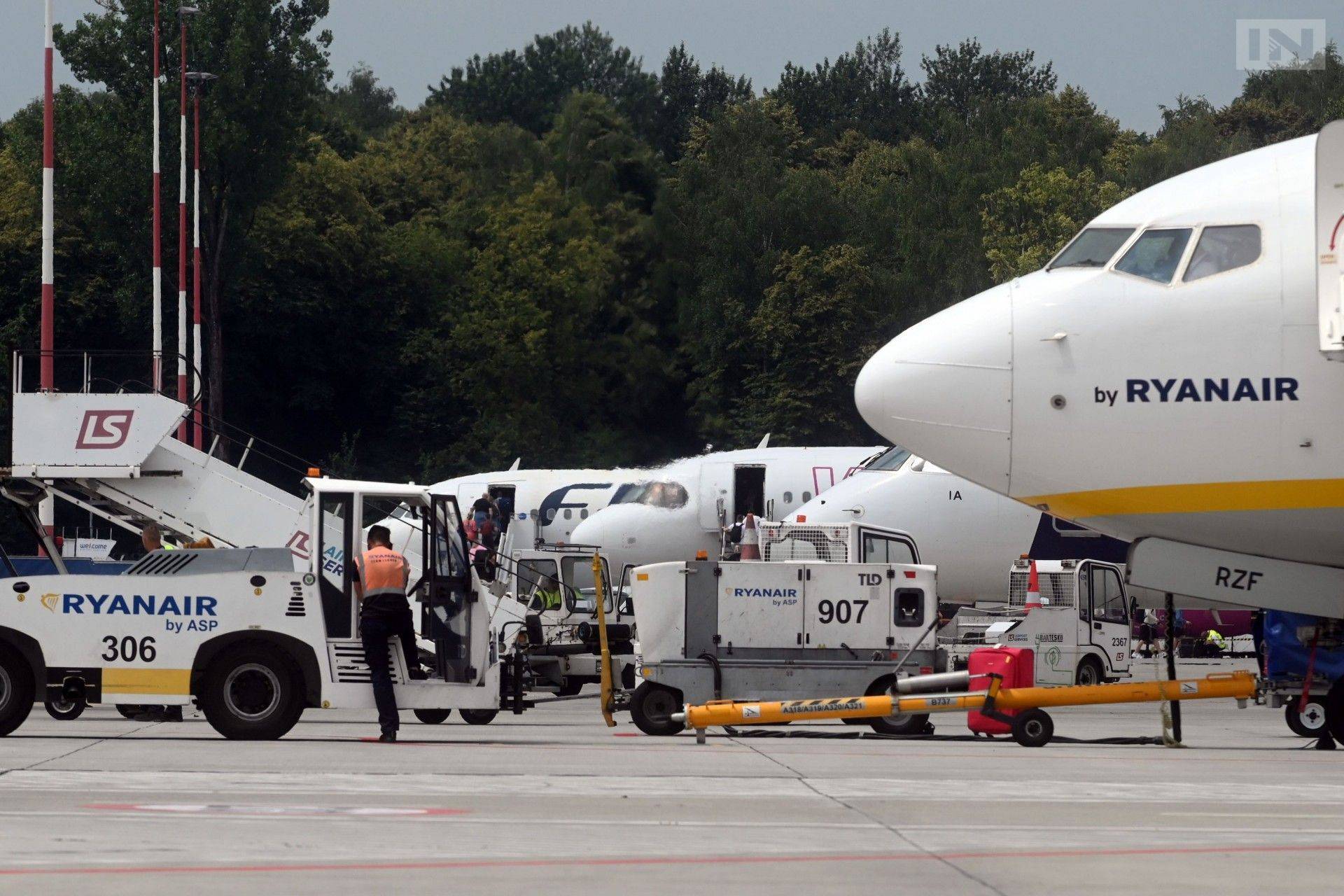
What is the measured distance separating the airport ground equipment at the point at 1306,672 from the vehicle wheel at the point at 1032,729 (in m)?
1.98

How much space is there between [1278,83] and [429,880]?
8854cm

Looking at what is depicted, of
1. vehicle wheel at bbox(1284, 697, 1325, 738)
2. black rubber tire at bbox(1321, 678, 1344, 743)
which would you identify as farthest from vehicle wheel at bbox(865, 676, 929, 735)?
black rubber tire at bbox(1321, 678, 1344, 743)

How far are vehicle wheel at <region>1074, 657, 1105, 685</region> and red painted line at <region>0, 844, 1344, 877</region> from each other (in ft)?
57.1

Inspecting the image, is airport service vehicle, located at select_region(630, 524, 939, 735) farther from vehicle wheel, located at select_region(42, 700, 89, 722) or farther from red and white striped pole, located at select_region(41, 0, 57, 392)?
red and white striped pole, located at select_region(41, 0, 57, 392)

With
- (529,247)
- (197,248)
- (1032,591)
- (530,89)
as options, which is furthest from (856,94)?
(1032,591)

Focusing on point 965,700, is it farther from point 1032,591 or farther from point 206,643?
point 1032,591

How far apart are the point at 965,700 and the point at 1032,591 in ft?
38.1

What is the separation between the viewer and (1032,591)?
27.5m

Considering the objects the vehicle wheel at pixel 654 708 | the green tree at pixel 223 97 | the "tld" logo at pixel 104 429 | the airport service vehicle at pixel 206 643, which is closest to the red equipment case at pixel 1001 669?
the vehicle wheel at pixel 654 708

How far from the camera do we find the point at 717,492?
37.4m

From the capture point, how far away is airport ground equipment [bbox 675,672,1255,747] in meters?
15.7

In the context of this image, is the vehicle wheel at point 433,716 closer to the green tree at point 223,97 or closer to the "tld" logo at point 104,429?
the "tld" logo at point 104,429

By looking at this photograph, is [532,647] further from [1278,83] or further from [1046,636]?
[1278,83]

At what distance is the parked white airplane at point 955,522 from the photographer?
27.8 metres
